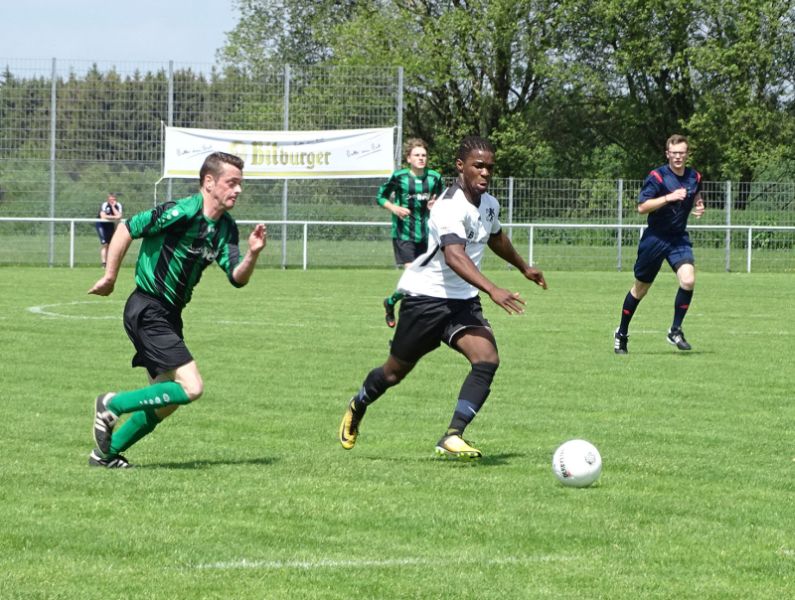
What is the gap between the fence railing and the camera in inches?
1216

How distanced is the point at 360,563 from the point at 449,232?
9.20 feet

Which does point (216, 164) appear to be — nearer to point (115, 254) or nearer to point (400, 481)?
point (115, 254)

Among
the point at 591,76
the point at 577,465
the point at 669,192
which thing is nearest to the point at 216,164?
the point at 577,465

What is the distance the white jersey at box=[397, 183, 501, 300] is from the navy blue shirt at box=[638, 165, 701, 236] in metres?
6.30

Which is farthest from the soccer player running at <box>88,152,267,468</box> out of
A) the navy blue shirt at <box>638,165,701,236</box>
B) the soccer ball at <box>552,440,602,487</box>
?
the navy blue shirt at <box>638,165,701,236</box>

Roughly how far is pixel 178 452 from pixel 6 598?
10.7 feet

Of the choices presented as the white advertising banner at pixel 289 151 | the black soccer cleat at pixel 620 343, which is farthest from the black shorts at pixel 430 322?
the white advertising banner at pixel 289 151

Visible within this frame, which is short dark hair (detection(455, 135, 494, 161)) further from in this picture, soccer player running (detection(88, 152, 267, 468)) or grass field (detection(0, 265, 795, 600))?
grass field (detection(0, 265, 795, 600))

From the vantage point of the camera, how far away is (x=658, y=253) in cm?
1431

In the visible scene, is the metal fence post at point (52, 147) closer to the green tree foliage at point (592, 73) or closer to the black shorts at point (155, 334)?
the green tree foliage at point (592, 73)

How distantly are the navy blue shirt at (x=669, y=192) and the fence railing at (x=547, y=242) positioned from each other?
16.6 m

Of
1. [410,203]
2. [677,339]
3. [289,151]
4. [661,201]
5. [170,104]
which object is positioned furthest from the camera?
[170,104]

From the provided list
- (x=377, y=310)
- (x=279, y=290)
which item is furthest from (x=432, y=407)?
(x=279, y=290)

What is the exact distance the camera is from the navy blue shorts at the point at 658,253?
46.9 ft
